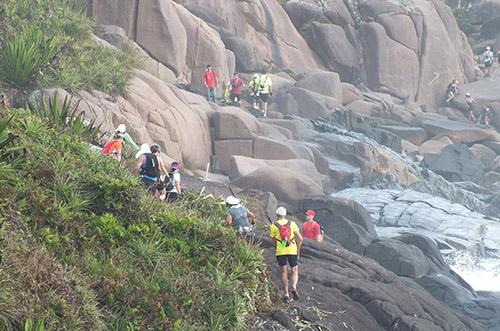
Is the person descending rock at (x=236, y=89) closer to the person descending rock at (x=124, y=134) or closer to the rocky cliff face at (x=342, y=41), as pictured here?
the rocky cliff face at (x=342, y=41)

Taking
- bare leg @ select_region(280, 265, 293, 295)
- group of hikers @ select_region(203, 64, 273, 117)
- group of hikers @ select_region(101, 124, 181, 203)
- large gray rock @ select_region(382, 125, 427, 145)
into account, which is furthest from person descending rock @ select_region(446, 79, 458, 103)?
bare leg @ select_region(280, 265, 293, 295)

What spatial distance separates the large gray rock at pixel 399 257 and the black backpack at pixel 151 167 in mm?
8151

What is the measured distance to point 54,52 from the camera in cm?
2342

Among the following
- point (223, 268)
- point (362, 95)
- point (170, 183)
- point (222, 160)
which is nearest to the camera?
point (223, 268)

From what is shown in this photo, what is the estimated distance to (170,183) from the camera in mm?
16453

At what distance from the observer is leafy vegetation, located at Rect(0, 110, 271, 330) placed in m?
10.5

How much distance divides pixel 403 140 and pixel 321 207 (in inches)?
759

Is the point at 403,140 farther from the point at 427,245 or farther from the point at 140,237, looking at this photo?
the point at 140,237

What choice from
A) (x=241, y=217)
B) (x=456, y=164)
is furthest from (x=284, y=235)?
(x=456, y=164)

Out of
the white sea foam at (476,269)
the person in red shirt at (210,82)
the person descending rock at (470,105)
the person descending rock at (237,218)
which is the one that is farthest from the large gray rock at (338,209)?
the person descending rock at (470,105)

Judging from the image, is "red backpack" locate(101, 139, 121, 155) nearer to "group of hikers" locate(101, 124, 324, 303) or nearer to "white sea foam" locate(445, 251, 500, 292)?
"group of hikers" locate(101, 124, 324, 303)

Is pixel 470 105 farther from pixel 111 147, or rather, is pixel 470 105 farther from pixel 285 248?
pixel 285 248

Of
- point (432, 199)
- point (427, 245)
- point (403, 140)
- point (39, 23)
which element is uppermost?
point (39, 23)

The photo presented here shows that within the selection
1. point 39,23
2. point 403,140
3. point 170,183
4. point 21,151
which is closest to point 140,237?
→ point 21,151
